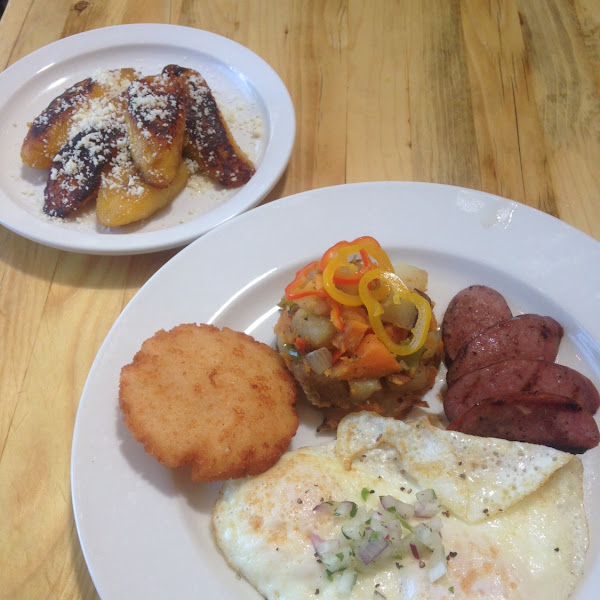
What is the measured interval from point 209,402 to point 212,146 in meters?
1.62

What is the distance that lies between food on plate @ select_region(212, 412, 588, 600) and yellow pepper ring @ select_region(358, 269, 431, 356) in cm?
32

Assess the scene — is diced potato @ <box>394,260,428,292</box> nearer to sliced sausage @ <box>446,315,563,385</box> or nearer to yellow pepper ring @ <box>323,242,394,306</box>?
yellow pepper ring @ <box>323,242,394,306</box>

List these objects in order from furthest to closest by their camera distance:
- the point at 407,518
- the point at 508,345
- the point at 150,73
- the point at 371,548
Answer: the point at 150,73
the point at 508,345
the point at 407,518
the point at 371,548

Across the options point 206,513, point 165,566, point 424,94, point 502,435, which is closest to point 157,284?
point 206,513

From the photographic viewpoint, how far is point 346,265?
7.50 feet

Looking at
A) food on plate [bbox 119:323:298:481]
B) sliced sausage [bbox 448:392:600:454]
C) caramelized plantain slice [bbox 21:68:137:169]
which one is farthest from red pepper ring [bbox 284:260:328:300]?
caramelized plantain slice [bbox 21:68:137:169]

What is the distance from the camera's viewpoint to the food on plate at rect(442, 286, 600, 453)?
218 cm

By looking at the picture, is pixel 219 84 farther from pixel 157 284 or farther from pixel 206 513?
pixel 206 513

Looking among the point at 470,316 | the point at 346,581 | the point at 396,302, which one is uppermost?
the point at 396,302

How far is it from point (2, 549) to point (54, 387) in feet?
2.36

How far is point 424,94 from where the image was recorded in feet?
12.6

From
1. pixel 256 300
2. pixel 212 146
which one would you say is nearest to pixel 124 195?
pixel 212 146

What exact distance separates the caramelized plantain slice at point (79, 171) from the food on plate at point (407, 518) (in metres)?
1.79

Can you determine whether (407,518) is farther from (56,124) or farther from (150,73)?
(150,73)
